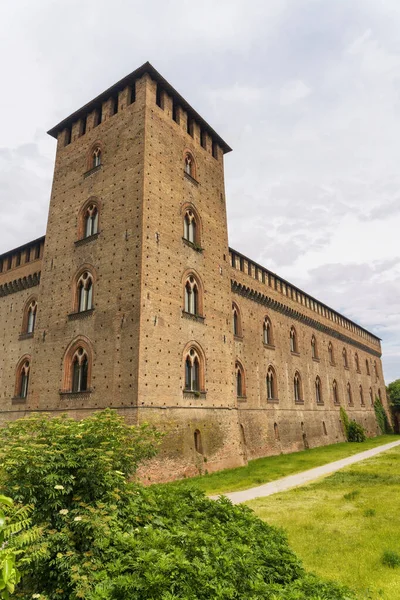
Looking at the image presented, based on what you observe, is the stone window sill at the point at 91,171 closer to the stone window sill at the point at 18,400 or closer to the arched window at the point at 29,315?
the arched window at the point at 29,315

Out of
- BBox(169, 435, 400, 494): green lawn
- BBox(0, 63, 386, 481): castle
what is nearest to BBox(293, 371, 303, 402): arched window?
BBox(0, 63, 386, 481): castle

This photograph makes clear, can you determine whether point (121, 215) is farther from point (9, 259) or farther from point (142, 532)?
point (142, 532)

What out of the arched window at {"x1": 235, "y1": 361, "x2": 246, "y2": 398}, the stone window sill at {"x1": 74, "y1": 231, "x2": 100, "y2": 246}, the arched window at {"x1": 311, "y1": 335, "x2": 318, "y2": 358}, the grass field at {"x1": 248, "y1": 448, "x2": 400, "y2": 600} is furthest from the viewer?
the arched window at {"x1": 311, "y1": 335, "x2": 318, "y2": 358}

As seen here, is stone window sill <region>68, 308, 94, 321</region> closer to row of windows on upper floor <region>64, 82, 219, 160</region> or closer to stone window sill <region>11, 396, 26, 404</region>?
stone window sill <region>11, 396, 26, 404</region>

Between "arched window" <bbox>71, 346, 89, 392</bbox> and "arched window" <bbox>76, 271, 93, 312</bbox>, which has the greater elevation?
"arched window" <bbox>76, 271, 93, 312</bbox>

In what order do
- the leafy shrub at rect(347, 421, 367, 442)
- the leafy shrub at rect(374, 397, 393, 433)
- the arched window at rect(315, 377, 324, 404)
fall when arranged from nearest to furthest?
the arched window at rect(315, 377, 324, 404) → the leafy shrub at rect(347, 421, 367, 442) → the leafy shrub at rect(374, 397, 393, 433)

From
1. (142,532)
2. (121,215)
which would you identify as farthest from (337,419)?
(142,532)

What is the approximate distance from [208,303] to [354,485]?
8.81 m

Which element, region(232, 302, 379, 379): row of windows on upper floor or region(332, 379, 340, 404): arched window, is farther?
region(332, 379, 340, 404): arched window

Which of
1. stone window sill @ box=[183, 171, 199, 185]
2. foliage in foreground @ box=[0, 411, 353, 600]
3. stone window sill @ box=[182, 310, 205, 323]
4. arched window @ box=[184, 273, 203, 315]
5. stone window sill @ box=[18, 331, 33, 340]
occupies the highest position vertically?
stone window sill @ box=[183, 171, 199, 185]

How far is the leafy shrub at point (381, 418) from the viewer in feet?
143

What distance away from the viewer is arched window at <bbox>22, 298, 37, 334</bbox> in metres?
20.2

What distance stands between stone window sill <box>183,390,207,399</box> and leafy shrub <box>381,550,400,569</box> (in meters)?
9.24

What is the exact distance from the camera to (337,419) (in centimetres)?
3262
